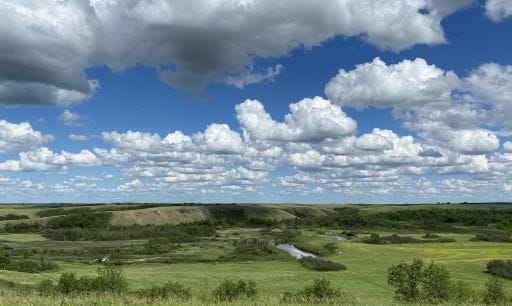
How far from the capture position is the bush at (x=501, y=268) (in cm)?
6834

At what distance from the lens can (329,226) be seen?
198250 millimetres

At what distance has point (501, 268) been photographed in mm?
70062

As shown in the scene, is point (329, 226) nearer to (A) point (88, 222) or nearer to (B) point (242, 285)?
(A) point (88, 222)

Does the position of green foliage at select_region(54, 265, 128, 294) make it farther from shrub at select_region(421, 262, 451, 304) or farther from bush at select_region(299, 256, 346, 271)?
bush at select_region(299, 256, 346, 271)

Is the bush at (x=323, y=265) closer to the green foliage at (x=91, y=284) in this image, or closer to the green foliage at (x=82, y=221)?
the green foliage at (x=91, y=284)

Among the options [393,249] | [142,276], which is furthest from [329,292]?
[393,249]

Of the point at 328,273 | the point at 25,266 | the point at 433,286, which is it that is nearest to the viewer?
the point at 433,286

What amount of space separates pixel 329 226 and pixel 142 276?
142 meters

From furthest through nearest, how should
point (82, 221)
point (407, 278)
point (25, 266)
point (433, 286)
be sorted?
1. point (82, 221)
2. point (25, 266)
3. point (407, 278)
4. point (433, 286)

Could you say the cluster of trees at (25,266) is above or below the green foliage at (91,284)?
below

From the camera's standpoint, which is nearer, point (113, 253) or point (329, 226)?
point (113, 253)

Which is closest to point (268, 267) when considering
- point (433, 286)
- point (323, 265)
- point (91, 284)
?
point (323, 265)

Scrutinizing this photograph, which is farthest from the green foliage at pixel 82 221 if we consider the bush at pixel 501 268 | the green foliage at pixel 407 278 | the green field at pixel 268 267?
the green foliage at pixel 407 278

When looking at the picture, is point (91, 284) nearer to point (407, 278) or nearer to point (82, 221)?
point (407, 278)
